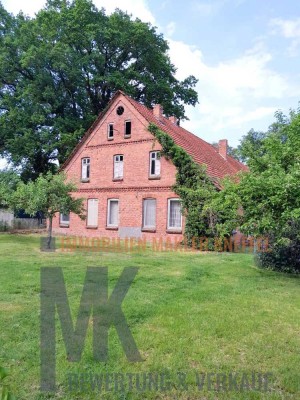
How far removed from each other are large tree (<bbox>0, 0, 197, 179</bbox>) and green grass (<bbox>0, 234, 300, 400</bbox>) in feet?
71.6

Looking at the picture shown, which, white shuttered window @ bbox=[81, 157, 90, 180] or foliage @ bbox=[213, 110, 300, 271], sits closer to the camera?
foliage @ bbox=[213, 110, 300, 271]

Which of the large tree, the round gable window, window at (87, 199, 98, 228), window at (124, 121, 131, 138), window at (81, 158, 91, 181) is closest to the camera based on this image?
window at (124, 121, 131, 138)

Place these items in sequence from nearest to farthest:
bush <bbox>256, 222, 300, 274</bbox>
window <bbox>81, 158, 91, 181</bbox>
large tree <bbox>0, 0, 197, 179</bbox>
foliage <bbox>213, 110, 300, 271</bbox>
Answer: foliage <bbox>213, 110, 300, 271</bbox> < bush <bbox>256, 222, 300, 274</bbox> < window <bbox>81, 158, 91, 181</bbox> < large tree <bbox>0, 0, 197, 179</bbox>

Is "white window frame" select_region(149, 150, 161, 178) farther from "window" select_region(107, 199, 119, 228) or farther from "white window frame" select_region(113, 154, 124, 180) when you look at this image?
"window" select_region(107, 199, 119, 228)

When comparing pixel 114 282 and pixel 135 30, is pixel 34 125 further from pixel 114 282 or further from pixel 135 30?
pixel 114 282

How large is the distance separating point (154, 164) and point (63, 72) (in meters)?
15.0

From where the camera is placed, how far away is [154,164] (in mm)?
20641

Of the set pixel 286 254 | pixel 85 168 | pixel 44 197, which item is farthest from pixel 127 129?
pixel 286 254

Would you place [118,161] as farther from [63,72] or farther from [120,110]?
[63,72]

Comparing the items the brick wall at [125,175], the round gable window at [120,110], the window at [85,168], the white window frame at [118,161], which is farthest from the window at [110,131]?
the window at [85,168]

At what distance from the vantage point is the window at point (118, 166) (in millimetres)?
22125

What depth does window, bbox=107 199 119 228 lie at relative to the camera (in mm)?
22156

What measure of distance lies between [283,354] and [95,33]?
1198 inches

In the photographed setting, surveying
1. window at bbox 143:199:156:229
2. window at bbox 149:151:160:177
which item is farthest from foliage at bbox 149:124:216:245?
window at bbox 143:199:156:229
